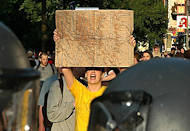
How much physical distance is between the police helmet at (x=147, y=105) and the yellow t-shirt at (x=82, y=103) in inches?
110

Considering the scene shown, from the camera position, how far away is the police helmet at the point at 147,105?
295 centimetres

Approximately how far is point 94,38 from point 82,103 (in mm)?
703

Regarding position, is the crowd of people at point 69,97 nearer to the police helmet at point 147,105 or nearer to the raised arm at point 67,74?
the raised arm at point 67,74

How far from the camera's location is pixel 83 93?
600 cm

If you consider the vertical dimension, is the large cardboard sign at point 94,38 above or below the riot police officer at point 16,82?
below

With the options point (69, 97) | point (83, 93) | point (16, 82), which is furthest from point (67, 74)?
point (16, 82)

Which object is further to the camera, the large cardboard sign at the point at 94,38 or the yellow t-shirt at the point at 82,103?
the large cardboard sign at the point at 94,38

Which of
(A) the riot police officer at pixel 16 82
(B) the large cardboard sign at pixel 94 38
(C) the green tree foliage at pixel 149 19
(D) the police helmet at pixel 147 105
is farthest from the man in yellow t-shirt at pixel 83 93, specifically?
(C) the green tree foliage at pixel 149 19

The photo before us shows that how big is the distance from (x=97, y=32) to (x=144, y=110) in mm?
3333

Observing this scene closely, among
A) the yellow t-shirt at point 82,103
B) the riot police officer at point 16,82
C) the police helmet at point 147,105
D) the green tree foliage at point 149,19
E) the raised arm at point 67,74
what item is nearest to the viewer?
the riot police officer at point 16,82

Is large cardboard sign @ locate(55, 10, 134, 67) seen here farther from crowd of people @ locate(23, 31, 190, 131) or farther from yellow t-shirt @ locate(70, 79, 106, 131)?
yellow t-shirt @ locate(70, 79, 106, 131)

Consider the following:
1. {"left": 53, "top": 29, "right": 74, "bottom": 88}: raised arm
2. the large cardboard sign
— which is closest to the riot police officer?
{"left": 53, "top": 29, "right": 74, "bottom": 88}: raised arm

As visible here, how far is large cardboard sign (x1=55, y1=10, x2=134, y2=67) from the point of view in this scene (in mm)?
6230

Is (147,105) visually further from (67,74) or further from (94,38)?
(94,38)
